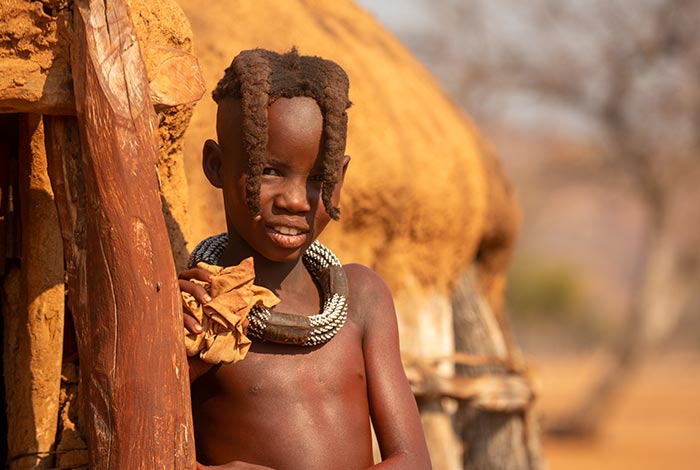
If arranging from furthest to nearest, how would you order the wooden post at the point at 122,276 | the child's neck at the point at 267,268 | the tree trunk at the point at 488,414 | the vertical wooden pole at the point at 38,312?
the tree trunk at the point at 488,414 → the vertical wooden pole at the point at 38,312 → the child's neck at the point at 267,268 → the wooden post at the point at 122,276

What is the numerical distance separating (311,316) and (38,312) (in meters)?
0.70

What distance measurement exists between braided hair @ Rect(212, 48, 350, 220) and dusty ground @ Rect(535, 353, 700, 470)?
702cm

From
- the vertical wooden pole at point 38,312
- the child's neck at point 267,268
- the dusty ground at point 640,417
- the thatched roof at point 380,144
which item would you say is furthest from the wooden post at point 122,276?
the dusty ground at point 640,417

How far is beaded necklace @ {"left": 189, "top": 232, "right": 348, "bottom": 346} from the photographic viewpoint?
2465mm

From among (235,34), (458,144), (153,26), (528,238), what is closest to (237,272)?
(153,26)

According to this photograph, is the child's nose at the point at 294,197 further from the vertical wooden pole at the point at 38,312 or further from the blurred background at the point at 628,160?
the blurred background at the point at 628,160

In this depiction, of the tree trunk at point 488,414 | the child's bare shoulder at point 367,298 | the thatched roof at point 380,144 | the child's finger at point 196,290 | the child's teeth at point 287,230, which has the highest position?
the thatched roof at point 380,144

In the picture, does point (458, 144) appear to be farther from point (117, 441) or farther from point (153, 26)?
point (117, 441)

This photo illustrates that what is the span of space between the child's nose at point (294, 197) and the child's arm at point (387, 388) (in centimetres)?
32

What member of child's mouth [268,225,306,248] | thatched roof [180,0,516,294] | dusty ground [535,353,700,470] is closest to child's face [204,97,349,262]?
child's mouth [268,225,306,248]

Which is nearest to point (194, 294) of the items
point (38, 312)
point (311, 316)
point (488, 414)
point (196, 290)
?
point (196, 290)

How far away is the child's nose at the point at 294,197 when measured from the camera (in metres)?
2.44

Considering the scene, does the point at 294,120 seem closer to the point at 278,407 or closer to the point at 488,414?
the point at 278,407

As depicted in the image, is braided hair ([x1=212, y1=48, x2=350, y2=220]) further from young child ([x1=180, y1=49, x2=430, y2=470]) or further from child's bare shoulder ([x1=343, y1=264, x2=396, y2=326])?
child's bare shoulder ([x1=343, y1=264, x2=396, y2=326])
